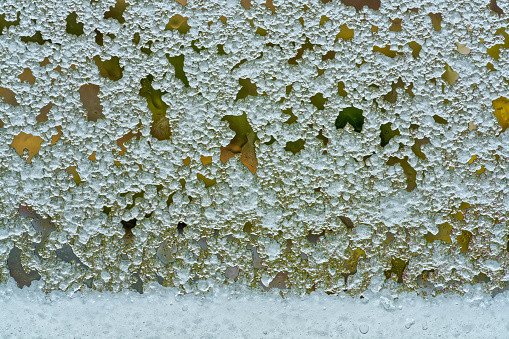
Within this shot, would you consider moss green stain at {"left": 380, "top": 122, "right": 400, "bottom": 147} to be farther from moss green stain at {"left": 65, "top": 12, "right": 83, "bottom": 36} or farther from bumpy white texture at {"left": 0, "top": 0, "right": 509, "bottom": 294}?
moss green stain at {"left": 65, "top": 12, "right": 83, "bottom": 36}

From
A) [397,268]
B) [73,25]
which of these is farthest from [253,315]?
[73,25]

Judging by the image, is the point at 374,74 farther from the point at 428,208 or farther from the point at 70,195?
the point at 70,195

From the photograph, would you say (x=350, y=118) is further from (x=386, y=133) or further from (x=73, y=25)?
(x=73, y=25)

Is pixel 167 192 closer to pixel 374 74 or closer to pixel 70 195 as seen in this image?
pixel 70 195

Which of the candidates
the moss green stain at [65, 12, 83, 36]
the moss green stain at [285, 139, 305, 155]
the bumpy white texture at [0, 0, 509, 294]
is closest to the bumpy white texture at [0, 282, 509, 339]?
the bumpy white texture at [0, 0, 509, 294]

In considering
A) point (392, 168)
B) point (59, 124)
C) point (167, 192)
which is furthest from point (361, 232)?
point (59, 124)

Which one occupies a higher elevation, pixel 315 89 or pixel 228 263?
pixel 315 89
